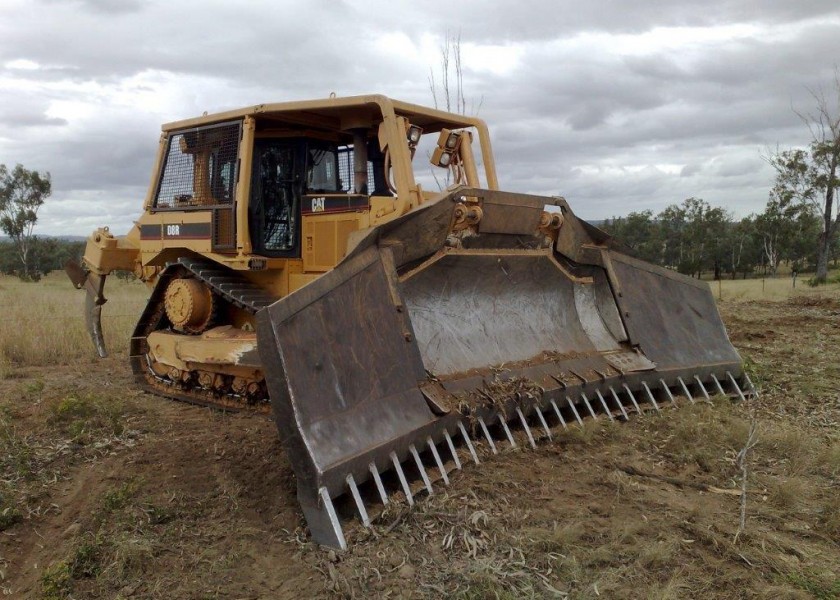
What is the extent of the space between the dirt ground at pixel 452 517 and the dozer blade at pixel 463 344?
24 cm

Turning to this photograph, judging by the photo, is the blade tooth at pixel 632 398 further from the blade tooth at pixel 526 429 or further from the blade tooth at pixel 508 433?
the blade tooth at pixel 508 433

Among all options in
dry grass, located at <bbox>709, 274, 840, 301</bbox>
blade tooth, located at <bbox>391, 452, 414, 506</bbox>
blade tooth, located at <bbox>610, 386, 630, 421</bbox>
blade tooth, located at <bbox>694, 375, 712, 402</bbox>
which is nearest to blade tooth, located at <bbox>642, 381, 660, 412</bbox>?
blade tooth, located at <bbox>610, 386, 630, 421</bbox>

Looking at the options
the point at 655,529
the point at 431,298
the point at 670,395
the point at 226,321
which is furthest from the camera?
the point at 226,321

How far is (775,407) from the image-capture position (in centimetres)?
579

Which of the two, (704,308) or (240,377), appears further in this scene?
(704,308)

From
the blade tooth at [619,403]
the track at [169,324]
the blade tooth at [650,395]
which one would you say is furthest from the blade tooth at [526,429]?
the track at [169,324]

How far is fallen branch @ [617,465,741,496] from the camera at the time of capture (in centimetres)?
384

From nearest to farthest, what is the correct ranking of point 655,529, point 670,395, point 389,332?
1. point 655,529
2. point 389,332
3. point 670,395

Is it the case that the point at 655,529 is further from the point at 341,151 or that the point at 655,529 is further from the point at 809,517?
the point at 341,151

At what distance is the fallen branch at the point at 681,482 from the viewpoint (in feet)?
12.6

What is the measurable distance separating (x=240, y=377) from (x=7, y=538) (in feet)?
7.81

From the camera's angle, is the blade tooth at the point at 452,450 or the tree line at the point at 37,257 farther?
the tree line at the point at 37,257

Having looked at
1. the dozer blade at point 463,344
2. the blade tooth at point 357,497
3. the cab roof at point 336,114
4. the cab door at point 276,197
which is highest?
the cab roof at point 336,114

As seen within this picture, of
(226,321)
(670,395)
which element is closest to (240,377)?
(226,321)
